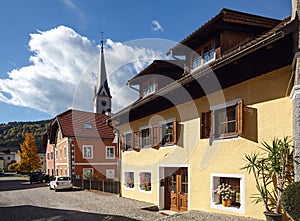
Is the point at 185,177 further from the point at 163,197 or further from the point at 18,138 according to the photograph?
the point at 18,138

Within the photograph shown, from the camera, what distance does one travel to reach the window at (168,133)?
13180 millimetres

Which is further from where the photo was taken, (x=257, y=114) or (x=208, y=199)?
(x=208, y=199)

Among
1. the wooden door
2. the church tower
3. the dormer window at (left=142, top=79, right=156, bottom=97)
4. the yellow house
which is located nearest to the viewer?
the yellow house

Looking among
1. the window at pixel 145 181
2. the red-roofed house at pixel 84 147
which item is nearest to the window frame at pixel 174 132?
the window at pixel 145 181

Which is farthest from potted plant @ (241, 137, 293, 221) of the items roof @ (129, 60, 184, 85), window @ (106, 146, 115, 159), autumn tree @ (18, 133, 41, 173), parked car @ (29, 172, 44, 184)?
autumn tree @ (18, 133, 41, 173)

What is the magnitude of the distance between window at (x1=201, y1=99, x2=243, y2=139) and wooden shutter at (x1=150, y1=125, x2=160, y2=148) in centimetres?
357

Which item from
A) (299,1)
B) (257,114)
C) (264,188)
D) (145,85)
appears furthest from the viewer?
(145,85)

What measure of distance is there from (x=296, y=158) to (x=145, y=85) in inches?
427

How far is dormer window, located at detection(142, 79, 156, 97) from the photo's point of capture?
16.1 metres

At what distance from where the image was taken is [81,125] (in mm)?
33562

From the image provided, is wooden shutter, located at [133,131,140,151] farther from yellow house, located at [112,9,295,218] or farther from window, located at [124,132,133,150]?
window, located at [124,132,133,150]

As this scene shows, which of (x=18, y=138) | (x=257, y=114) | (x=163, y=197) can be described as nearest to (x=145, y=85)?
(x=163, y=197)

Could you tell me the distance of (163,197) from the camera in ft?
46.7

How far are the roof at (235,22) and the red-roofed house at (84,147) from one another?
21.6 m
